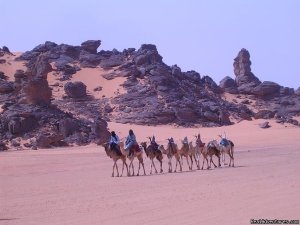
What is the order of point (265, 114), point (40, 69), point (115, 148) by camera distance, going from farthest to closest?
point (265, 114) → point (40, 69) → point (115, 148)

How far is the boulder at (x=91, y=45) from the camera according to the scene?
76.8 m

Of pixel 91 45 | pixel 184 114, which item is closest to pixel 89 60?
pixel 91 45

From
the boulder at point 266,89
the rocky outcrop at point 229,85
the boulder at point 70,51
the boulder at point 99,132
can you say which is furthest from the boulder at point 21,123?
the boulder at point 266,89

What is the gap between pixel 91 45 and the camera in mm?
77000

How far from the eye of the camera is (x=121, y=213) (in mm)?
11555

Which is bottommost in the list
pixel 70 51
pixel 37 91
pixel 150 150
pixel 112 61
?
pixel 150 150

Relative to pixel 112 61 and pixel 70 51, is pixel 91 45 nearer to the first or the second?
pixel 70 51

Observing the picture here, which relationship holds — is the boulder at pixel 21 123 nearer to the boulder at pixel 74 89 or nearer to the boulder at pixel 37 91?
the boulder at pixel 37 91

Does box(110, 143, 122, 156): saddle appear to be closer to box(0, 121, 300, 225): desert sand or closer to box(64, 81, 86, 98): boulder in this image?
box(0, 121, 300, 225): desert sand

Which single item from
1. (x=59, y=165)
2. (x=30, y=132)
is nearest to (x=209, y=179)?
(x=59, y=165)

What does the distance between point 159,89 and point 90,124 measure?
13844 millimetres

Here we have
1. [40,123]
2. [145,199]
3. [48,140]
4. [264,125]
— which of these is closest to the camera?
[145,199]

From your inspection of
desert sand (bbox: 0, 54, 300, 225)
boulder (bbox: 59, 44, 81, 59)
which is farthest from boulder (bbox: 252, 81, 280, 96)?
desert sand (bbox: 0, 54, 300, 225)

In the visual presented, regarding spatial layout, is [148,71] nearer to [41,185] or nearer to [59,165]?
[59,165]
